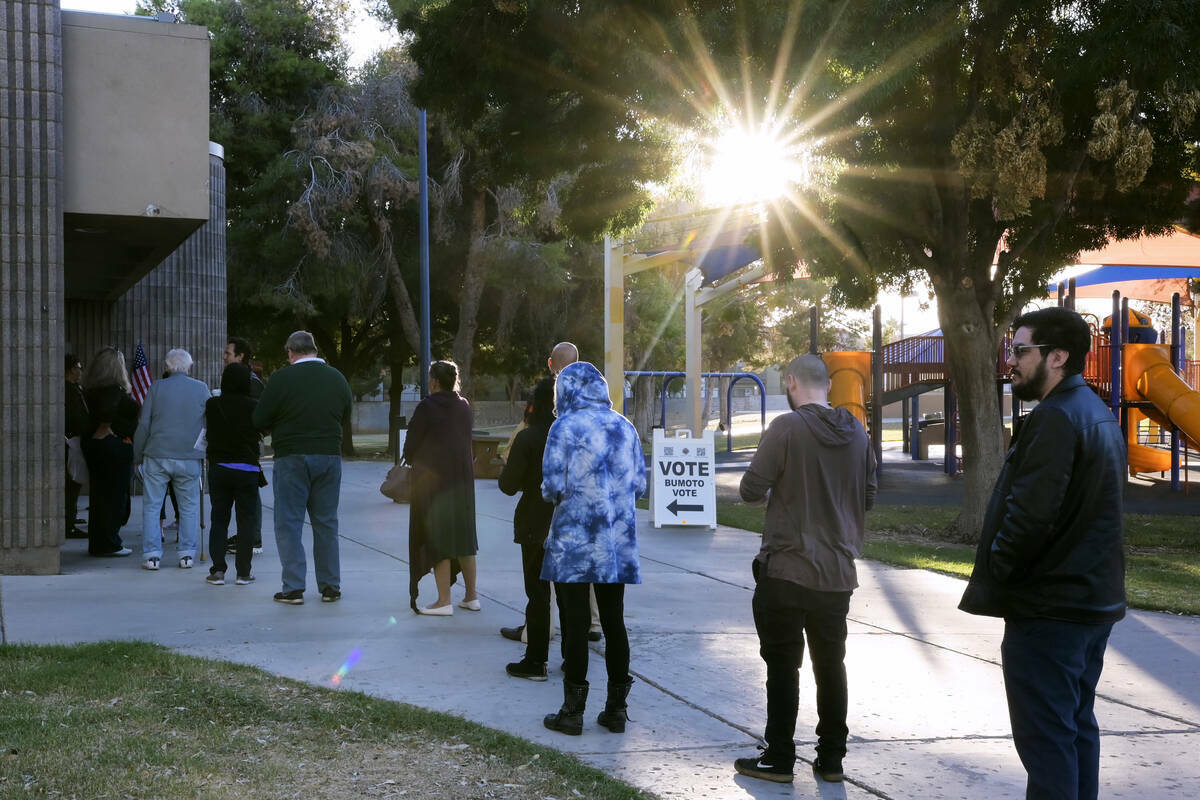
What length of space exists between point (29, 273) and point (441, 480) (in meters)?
3.88

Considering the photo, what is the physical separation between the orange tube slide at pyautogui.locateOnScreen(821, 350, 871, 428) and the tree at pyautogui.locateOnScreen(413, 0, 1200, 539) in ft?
35.3

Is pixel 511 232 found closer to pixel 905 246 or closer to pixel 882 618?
pixel 905 246

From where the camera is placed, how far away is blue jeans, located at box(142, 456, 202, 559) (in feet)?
33.1

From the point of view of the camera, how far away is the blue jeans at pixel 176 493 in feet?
33.1

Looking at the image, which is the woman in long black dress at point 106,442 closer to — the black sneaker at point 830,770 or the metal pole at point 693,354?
the metal pole at point 693,354

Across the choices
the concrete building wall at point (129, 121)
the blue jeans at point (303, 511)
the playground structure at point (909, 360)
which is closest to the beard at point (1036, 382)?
the blue jeans at point (303, 511)

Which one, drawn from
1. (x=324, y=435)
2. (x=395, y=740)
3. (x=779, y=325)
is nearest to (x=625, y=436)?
(x=395, y=740)

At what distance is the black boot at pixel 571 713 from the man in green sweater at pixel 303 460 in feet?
11.2

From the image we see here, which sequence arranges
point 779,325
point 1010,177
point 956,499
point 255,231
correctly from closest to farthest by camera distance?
point 1010,177, point 956,499, point 255,231, point 779,325

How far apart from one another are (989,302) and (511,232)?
15229 millimetres

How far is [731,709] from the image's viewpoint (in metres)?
5.98

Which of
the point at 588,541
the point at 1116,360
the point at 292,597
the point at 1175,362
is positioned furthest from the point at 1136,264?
the point at 588,541

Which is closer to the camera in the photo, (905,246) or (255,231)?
(905,246)

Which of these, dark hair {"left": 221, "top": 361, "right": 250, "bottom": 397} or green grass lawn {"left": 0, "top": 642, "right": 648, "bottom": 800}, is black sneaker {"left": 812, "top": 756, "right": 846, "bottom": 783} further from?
dark hair {"left": 221, "top": 361, "right": 250, "bottom": 397}
